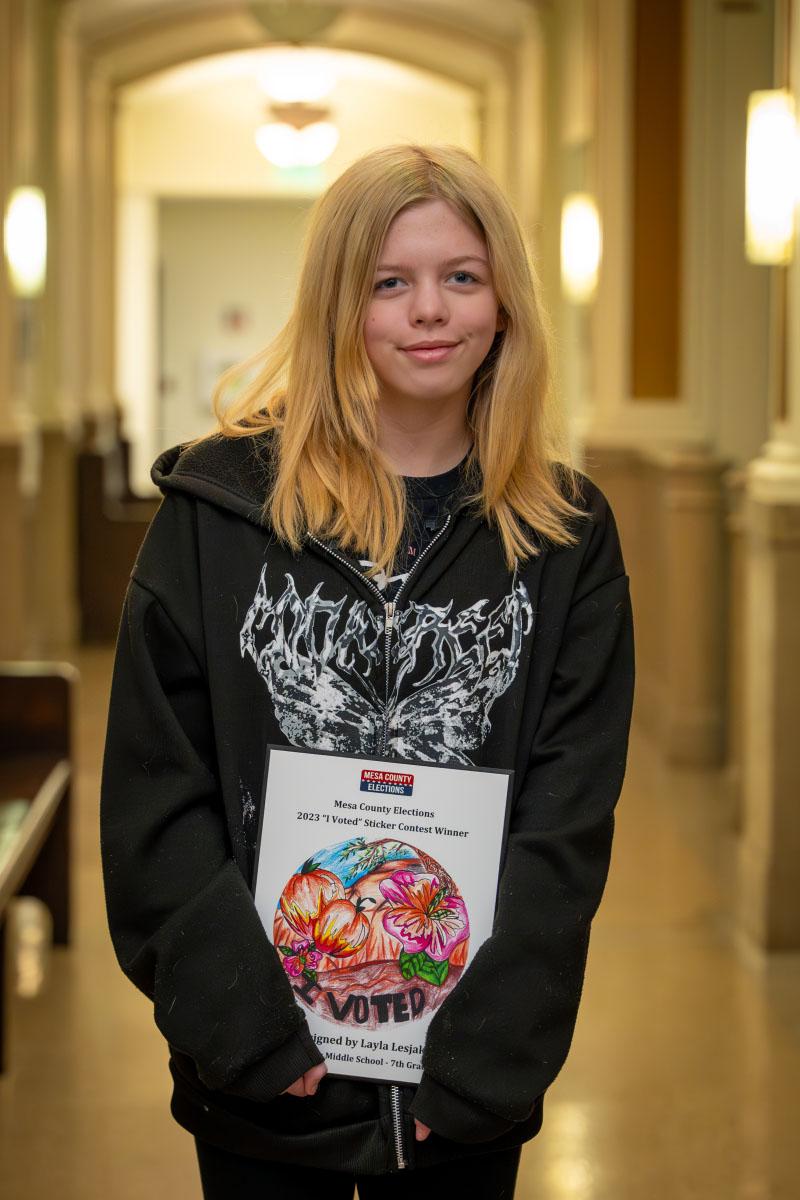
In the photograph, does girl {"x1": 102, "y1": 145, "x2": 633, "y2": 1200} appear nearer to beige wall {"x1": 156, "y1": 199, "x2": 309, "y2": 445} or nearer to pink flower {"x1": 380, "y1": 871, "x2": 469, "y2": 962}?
pink flower {"x1": 380, "y1": 871, "x2": 469, "y2": 962}

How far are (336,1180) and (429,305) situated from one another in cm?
96

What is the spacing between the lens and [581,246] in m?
9.92

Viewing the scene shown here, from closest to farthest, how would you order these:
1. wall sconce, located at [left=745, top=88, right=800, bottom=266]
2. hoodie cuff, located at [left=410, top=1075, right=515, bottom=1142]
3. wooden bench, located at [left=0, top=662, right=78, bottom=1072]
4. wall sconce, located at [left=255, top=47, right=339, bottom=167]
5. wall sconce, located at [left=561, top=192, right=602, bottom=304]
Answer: hoodie cuff, located at [left=410, top=1075, right=515, bottom=1142] → wooden bench, located at [left=0, top=662, right=78, bottom=1072] → wall sconce, located at [left=745, top=88, right=800, bottom=266] → wall sconce, located at [left=561, top=192, right=602, bottom=304] → wall sconce, located at [left=255, top=47, right=339, bottom=167]

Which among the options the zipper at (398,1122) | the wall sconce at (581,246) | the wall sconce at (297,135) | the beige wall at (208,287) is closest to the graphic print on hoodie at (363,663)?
the zipper at (398,1122)

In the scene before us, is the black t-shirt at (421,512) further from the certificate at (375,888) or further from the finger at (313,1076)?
the finger at (313,1076)

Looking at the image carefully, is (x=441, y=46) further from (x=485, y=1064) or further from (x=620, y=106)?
(x=485, y=1064)

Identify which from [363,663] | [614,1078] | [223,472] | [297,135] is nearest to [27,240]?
[297,135]

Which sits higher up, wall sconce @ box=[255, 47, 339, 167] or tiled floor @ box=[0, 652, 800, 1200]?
wall sconce @ box=[255, 47, 339, 167]

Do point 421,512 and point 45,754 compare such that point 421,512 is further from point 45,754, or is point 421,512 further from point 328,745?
point 45,754

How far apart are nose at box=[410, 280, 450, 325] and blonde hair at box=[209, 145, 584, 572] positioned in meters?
0.06

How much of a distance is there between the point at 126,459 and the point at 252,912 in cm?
1242

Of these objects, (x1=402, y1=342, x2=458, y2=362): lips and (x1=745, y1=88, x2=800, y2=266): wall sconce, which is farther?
(x1=745, y1=88, x2=800, y2=266): wall sconce

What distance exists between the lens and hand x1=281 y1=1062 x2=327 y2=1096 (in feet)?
5.89

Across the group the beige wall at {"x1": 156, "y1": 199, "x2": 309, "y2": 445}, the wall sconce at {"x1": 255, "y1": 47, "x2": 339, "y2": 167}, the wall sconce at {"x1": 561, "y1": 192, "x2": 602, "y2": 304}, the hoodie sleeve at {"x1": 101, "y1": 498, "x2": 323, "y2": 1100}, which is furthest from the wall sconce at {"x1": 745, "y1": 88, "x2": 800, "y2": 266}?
the beige wall at {"x1": 156, "y1": 199, "x2": 309, "y2": 445}
